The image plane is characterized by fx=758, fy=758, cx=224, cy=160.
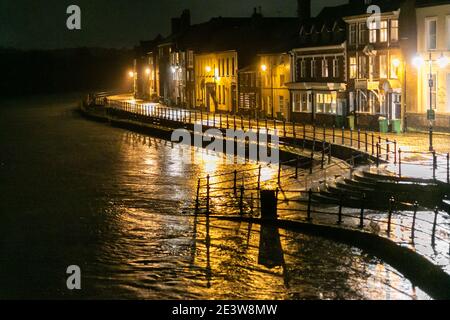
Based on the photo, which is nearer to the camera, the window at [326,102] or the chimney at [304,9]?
the window at [326,102]

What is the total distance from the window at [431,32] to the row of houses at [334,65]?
2.3 inches

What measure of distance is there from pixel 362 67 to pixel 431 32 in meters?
7.03

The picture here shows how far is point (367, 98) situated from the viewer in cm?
5094

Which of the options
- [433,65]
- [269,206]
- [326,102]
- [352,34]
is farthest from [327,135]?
[269,206]

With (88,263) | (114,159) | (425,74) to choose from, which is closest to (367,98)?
(425,74)

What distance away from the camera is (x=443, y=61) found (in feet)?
135

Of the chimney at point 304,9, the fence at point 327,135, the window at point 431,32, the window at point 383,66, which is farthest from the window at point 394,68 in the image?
the chimney at point 304,9

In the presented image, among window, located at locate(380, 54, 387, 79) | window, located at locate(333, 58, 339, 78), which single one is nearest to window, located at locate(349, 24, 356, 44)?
window, located at locate(333, 58, 339, 78)

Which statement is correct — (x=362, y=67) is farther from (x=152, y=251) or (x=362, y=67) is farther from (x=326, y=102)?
(x=152, y=251)

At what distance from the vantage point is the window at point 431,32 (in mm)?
45156

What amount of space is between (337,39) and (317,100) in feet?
16.3

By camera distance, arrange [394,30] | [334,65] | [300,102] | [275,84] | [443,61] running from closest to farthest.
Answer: [443,61]
[394,30]
[334,65]
[300,102]
[275,84]

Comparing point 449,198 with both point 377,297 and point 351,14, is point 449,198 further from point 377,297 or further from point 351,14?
point 351,14

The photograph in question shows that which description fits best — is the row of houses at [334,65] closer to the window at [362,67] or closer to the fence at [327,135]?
the window at [362,67]
